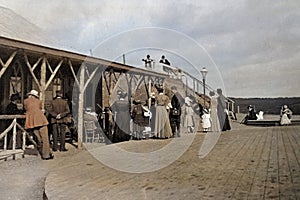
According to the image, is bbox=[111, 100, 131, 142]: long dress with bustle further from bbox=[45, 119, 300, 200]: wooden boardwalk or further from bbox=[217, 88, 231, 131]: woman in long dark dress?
bbox=[217, 88, 231, 131]: woman in long dark dress

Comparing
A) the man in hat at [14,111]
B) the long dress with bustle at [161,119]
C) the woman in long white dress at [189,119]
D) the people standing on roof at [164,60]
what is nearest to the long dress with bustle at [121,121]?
the long dress with bustle at [161,119]

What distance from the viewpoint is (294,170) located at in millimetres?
7090

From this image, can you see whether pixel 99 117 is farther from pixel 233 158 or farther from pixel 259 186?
pixel 259 186

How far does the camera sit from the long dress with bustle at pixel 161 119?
13730 mm

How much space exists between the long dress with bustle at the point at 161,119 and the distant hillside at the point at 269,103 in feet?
78.9

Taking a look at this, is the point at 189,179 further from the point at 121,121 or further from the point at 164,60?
the point at 164,60

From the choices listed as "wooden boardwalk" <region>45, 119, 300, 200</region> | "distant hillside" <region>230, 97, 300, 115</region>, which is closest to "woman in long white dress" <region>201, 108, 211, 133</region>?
"wooden boardwalk" <region>45, 119, 300, 200</region>

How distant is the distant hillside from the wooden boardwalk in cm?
2898

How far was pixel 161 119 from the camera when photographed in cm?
1378

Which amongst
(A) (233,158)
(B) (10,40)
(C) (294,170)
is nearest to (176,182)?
(C) (294,170)

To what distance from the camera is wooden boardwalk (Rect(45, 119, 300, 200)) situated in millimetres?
5422

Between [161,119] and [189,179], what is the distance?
735cm

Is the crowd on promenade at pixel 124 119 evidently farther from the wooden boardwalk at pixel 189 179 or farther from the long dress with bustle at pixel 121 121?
the wooden boardwalk at pixel 189 179

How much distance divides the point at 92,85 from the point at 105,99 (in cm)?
94
